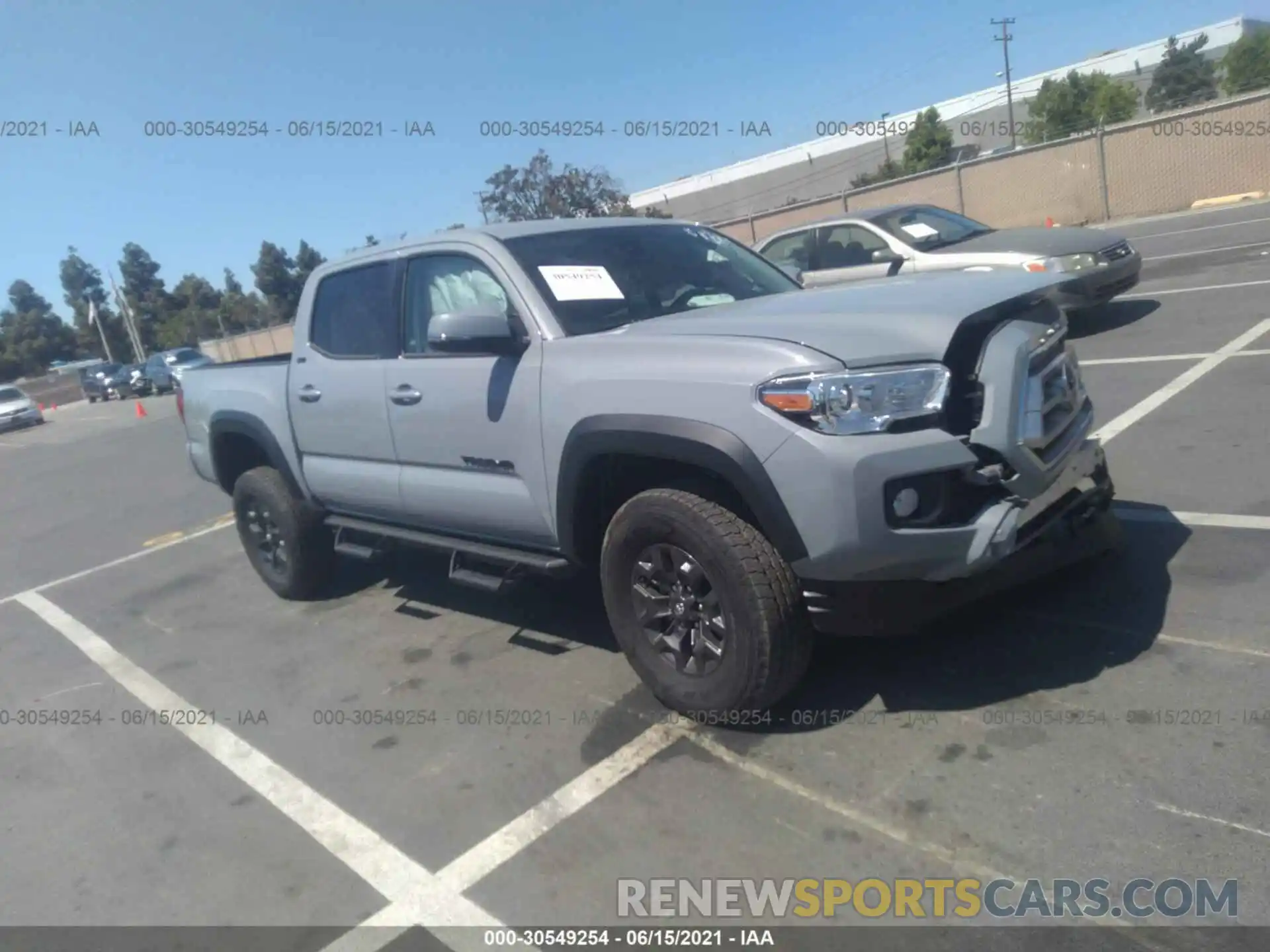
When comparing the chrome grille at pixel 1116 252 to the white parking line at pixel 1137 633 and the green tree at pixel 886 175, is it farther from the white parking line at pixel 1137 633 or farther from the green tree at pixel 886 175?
the green tree at pixel 886 175

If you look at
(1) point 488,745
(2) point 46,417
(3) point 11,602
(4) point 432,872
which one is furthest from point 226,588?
(2) point 46,417

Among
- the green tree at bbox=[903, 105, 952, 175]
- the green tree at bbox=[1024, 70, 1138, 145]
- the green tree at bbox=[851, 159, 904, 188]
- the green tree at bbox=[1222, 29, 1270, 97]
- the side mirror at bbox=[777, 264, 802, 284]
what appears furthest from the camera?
the green tree at bbox=[1024, 70, 1138, 145]

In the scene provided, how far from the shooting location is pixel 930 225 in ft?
37.4

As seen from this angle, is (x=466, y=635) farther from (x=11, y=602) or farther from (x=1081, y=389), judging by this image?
(x=11, y=602)

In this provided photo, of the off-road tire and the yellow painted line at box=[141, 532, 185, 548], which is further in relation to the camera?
the yellow painted line at box=[141, 532, 185, 548]

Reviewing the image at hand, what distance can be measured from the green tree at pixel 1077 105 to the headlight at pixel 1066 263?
179 feet

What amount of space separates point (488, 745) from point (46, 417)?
1513 inches

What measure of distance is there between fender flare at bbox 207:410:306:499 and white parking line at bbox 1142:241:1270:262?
13.2 m

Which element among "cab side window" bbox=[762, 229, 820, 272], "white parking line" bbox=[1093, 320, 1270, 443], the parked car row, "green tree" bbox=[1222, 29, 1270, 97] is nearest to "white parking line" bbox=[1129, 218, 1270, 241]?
"cab side window" bbox=[762, 229, 820, 272]

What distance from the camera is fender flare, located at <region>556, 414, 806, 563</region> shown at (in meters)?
3.34

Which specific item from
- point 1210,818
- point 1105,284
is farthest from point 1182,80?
point 1210,818

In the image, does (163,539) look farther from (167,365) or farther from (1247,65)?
(1247,65)

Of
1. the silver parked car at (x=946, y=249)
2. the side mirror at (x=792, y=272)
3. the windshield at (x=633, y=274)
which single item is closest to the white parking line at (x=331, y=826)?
the windshield at (x=633, y=274)

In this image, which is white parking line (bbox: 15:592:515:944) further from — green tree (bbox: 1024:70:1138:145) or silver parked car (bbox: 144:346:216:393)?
green tree (bbox: 1024:70:1138:145)
